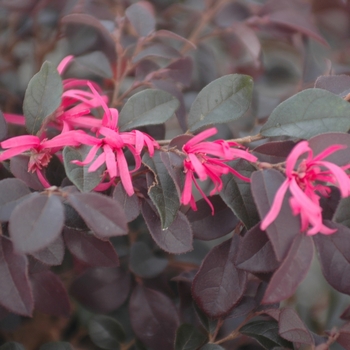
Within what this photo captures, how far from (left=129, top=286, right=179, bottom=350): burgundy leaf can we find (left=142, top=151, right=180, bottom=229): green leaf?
0.80ft

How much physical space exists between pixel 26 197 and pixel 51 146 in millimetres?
61

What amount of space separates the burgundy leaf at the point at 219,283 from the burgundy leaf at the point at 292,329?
0.07m

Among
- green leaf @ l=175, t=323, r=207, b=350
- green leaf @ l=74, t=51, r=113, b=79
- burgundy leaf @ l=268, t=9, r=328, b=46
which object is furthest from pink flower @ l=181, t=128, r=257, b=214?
burgundy leaf @ l=268, t=9, r=328, b=46

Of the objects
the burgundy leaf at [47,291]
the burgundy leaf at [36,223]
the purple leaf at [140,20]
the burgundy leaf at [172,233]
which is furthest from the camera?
the purple leaf at [140,20]

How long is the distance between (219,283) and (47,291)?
0.25 m

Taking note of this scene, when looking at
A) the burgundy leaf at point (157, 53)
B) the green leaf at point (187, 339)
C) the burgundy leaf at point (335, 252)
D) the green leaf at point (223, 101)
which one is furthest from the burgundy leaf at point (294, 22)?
the green leaf at point (187, 339)

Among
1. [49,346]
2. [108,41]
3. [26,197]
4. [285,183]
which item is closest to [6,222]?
[26,197]

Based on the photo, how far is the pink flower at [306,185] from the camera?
15.7 inches

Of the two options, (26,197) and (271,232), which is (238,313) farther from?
(26,197)

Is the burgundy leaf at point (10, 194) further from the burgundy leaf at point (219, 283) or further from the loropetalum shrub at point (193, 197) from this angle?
the burgundy leaf at point (219, 283)

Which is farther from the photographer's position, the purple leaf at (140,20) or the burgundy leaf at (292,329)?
the purple leaf at (140,20)

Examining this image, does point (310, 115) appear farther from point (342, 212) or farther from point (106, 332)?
point (106, 332)

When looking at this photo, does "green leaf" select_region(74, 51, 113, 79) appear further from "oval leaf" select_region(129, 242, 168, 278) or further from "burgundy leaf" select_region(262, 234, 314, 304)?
"burgundy leaf" select_region(262, 234, 314, 304)

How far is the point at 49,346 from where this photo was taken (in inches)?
23.3
